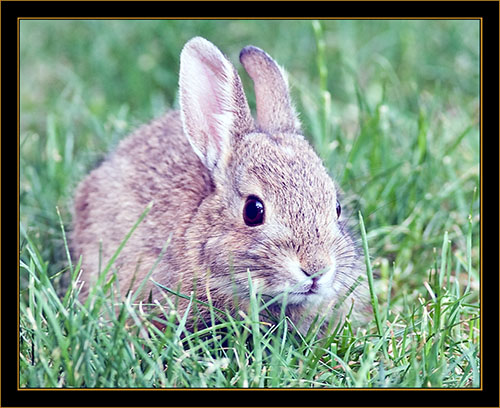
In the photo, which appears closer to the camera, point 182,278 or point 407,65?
point 182,278

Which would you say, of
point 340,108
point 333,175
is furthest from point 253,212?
point 340,108

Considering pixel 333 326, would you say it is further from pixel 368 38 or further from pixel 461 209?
pixel 368 38

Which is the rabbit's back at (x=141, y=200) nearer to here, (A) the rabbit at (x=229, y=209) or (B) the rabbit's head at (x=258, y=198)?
(A) the rabbit at (x=229, y=209)

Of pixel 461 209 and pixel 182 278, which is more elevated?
pixel 461 209

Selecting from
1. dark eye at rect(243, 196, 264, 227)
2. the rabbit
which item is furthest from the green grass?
dark eye at rect(243, 196, 264, 227)

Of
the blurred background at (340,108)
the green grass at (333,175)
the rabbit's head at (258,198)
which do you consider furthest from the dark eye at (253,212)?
the blurred background at (340,108)
